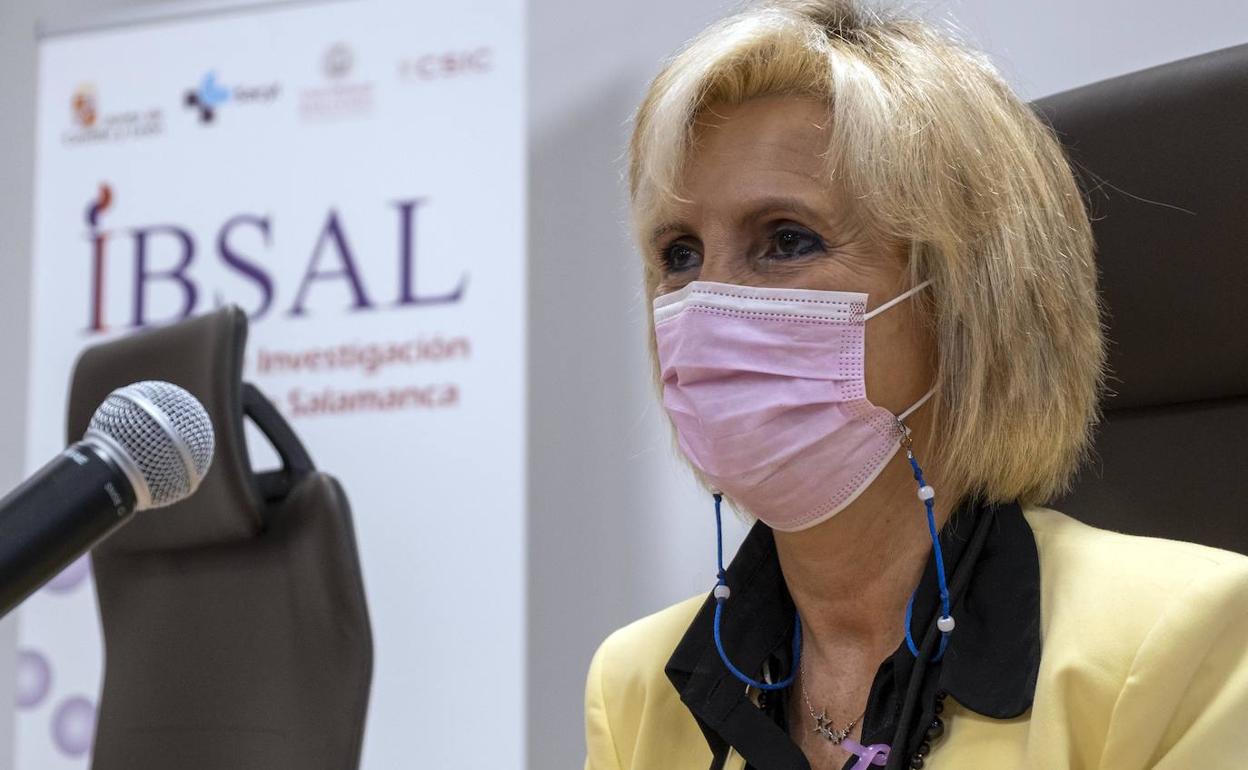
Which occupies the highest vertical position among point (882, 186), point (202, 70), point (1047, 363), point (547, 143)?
point (202, 70)

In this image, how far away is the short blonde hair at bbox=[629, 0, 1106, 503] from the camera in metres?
1.31

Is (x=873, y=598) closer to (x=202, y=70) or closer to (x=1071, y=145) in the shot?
(x=1071, y=145)

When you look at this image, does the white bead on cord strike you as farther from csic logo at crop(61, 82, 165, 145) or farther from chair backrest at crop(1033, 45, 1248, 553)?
csic logo at crop(61, 82, 165, 145)

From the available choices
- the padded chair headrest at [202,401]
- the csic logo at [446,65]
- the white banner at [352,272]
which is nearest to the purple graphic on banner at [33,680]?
the white banner at [352,272]

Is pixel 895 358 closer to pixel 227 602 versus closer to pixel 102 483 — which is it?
pixel 102 483

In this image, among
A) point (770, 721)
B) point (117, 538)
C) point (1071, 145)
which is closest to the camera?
point (770, 721)

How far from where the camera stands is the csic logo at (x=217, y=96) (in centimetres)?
308

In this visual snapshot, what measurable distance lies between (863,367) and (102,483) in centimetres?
66

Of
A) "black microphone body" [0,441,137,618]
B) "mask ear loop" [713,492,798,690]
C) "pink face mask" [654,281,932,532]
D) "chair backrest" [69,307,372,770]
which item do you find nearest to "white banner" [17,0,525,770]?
"chair backrest" [69,307,372,770]

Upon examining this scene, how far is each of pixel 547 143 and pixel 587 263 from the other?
0.91 ft

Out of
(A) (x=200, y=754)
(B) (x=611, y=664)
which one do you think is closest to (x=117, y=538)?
(A) (x=200, y=754)

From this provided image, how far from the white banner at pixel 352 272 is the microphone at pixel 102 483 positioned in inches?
65.7

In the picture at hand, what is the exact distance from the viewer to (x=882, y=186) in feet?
4.28

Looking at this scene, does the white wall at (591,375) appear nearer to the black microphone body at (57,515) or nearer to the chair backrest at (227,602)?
the chair backrest at (227,602)
